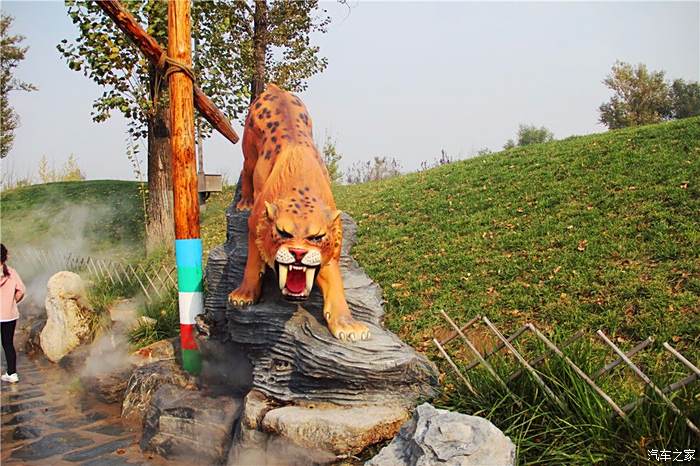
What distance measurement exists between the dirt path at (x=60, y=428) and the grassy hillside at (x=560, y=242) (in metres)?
2.74

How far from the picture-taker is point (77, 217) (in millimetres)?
14516

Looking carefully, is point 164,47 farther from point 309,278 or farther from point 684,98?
point 684,98

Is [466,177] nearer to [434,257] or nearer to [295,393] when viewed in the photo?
[434,257]

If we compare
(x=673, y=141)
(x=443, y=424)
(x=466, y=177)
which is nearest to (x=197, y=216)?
(x=443, y=424)

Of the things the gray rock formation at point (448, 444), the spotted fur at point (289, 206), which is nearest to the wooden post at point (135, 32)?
the spotted fur at point (289, 206)

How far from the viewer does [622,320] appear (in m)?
5.09

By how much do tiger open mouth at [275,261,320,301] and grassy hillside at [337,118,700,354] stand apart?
2469 millimetres

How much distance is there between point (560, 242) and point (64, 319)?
5984mm

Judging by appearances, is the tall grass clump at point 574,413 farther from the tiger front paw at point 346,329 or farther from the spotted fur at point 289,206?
the spotted fur at point 289,206

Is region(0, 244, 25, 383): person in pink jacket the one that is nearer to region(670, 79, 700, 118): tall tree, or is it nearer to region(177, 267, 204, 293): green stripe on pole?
region(177, 267, 204, 293): green stripe on pole

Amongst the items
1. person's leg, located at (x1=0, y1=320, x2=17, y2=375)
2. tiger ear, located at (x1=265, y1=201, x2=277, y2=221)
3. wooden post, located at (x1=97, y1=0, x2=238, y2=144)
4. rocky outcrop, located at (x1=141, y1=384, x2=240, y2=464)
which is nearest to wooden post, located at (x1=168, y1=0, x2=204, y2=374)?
wooden post, located at (x1=97, y1=0, x2=238, y2=144)

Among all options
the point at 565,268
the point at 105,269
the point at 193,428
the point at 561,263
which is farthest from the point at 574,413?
the point at 105,269

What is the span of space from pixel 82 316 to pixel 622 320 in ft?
20.0

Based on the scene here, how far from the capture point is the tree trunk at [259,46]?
465 inches
